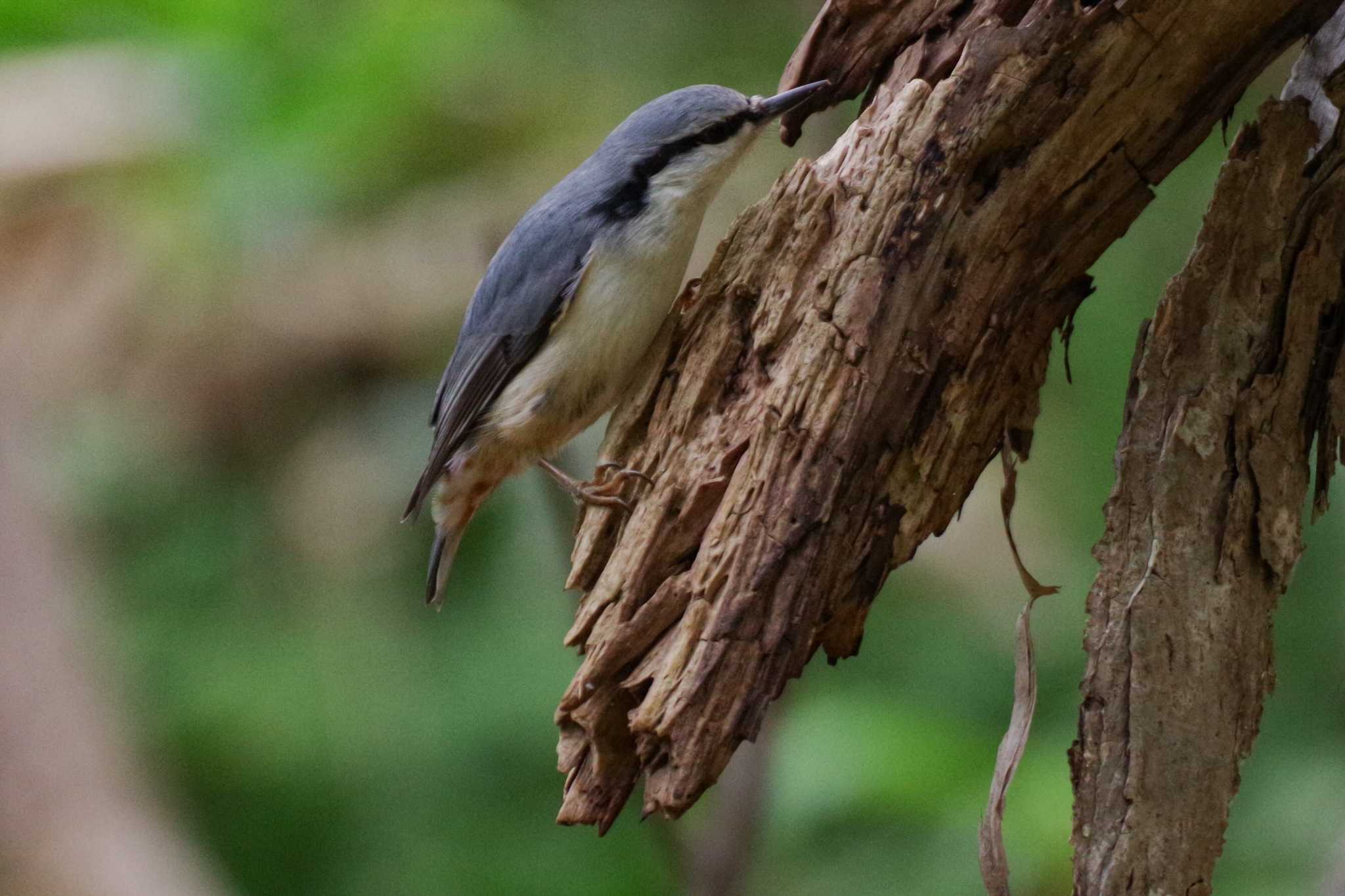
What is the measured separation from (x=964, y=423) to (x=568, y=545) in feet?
4.01

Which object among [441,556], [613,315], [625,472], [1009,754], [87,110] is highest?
[87,110]

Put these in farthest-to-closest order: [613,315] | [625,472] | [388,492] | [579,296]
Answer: [388,492], [579,296], [613,315], [625,472]

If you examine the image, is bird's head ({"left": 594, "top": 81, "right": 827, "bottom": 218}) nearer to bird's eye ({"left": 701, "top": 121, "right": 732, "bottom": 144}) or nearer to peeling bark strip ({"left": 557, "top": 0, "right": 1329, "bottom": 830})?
bird's eye ({"left": 701, "top": 121, "right": 732, "bottom": 144})

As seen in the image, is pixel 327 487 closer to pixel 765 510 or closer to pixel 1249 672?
pixel 765 510

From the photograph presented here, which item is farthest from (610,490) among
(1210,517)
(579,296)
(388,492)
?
(388,492)

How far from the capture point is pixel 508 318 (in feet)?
8.55

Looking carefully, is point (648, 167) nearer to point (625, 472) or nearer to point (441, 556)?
point (625, 472)

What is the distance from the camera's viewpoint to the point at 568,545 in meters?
2.91

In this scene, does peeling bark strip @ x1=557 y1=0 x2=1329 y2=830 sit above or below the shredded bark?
above

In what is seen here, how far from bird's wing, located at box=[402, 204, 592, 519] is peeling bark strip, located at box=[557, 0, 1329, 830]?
0.69 m

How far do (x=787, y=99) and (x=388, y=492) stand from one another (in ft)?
8.13

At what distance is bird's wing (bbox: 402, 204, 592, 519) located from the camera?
256 centimetres

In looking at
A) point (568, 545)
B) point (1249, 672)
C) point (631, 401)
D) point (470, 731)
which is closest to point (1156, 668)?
point (1249, 672)

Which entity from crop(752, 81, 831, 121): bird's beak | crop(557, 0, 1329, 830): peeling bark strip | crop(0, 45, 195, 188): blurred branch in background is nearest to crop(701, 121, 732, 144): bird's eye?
crop(752, 81, 831, 121): bird's beak
